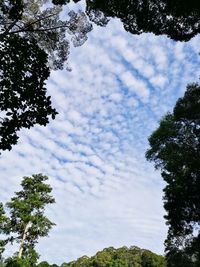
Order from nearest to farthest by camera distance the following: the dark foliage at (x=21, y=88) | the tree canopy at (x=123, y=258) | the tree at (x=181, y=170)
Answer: the dark foliage at (x=21, y=88), the tree at (x=181, y=170), the tree canopy at (x=123, y=258)

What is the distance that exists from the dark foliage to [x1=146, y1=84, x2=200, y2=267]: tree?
46.8 feet

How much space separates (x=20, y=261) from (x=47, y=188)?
7.77 m

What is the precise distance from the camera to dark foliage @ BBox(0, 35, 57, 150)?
345 inches

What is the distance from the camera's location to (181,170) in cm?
2259

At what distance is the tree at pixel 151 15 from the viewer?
1475 centimetres

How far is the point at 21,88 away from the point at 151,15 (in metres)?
8.39

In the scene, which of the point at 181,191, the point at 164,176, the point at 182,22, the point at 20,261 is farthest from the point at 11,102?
the point at 20,261

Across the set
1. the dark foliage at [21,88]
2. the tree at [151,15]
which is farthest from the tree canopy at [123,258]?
the dark foliage at [21,88]

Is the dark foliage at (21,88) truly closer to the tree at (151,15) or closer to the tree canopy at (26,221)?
the tree at (151,15)

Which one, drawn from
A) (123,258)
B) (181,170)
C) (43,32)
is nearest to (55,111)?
(43,32)

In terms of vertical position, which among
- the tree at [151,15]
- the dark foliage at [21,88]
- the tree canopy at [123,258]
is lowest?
the dark foliage at [21,88]

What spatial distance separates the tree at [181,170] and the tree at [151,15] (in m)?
7.14

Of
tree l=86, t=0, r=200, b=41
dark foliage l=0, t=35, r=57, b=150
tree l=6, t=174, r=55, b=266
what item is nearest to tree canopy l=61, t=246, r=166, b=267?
tree l=6, t=174, r=55, b=266

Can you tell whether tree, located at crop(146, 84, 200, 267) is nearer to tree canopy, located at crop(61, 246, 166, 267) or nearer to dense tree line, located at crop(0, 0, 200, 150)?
dense tree line, located at crop(0, 0, 200, 150)
